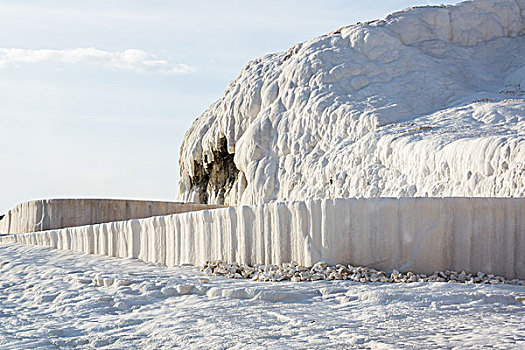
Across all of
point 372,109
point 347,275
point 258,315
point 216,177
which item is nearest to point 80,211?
point 372,109

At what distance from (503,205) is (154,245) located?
12.8 ft

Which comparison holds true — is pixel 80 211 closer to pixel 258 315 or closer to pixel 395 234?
pixel 395 234

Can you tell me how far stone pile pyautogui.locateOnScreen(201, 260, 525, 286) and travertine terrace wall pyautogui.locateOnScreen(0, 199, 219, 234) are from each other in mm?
6014

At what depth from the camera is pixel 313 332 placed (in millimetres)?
3939

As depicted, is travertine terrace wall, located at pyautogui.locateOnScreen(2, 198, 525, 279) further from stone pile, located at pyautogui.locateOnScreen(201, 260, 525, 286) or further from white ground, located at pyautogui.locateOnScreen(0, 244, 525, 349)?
white ground, located at pyautogui.locateOnScreen(0, 244, 525, 349)

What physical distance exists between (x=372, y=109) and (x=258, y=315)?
33.4 feet

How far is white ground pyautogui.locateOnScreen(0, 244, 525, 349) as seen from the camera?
12.3ft

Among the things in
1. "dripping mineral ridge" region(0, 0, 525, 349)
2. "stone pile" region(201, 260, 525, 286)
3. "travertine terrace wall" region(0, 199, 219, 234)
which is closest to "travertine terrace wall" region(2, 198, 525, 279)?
"dripping mineral ridge" region(0, 0, 525, 349)

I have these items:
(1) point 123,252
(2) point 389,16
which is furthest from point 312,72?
(1) point 123,252

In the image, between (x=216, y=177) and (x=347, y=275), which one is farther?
(x=216, y=177)

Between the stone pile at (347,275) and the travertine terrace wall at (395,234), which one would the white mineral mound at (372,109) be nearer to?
the travertine terrace wall at (395,234)

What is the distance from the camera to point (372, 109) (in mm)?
14141

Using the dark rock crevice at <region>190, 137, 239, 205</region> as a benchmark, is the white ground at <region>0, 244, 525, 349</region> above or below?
below

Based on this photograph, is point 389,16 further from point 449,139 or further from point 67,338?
point 67,338
